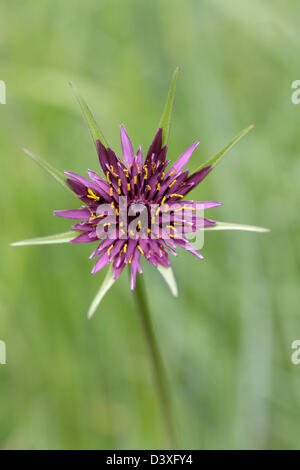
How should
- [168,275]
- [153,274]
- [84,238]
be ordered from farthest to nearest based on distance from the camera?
1. [153,274]
2. [84,238]
3. [168,275]

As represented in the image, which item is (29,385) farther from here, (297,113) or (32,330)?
(297,113)

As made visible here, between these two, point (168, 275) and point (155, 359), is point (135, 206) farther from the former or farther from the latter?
point (155, 359)

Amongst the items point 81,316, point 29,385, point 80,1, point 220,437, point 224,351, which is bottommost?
point 220,437

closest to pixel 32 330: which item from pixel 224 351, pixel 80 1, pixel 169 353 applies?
A: pixel 169 353

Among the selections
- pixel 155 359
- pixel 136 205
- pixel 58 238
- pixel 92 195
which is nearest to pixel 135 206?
pixel 136 205

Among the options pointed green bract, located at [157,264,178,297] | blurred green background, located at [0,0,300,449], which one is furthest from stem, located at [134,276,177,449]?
blurred green background, located at [0,0,300,449]

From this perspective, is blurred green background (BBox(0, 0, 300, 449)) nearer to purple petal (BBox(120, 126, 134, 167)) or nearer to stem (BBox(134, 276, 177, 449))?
stem (BBox(134, 276, 177, 449))
